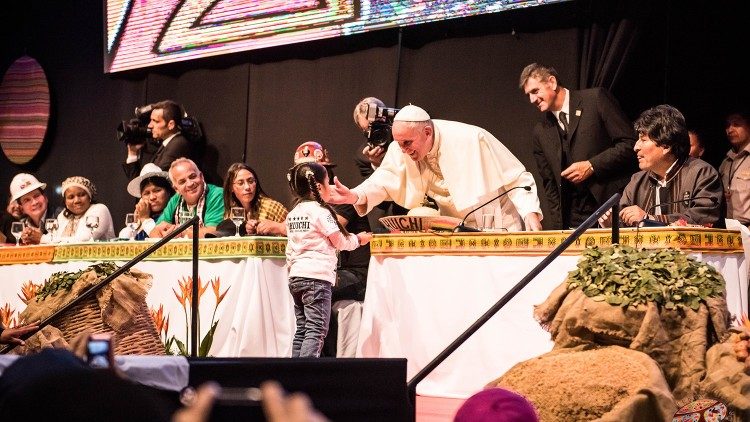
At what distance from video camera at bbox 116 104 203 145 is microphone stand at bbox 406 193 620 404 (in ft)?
19.7

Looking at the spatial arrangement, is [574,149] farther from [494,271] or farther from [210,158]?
[210,158]

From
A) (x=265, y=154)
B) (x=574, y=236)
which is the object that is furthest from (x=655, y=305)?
(x=265, y=154)

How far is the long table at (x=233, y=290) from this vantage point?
6645 mm

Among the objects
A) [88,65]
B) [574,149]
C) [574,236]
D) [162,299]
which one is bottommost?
[162,299]

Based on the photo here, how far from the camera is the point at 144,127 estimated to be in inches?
394

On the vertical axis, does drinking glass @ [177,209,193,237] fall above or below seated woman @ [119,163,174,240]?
below

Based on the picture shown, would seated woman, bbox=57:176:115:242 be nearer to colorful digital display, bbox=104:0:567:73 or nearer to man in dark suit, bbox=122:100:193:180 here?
man in dark suit, bbox=122:100:193:180

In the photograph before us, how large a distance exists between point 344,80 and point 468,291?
3942mm

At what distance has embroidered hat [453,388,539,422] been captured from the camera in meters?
2.09

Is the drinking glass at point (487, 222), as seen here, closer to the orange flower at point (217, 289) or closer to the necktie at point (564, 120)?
the necktie at point (564, 120)

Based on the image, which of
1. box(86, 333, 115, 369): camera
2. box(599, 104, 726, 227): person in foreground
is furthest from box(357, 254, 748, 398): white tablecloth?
box(86, 333, 115, 369): camera

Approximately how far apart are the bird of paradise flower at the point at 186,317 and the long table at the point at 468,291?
1.11 meters

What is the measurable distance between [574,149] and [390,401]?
4.31 meters

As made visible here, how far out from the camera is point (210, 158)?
10250 mm
